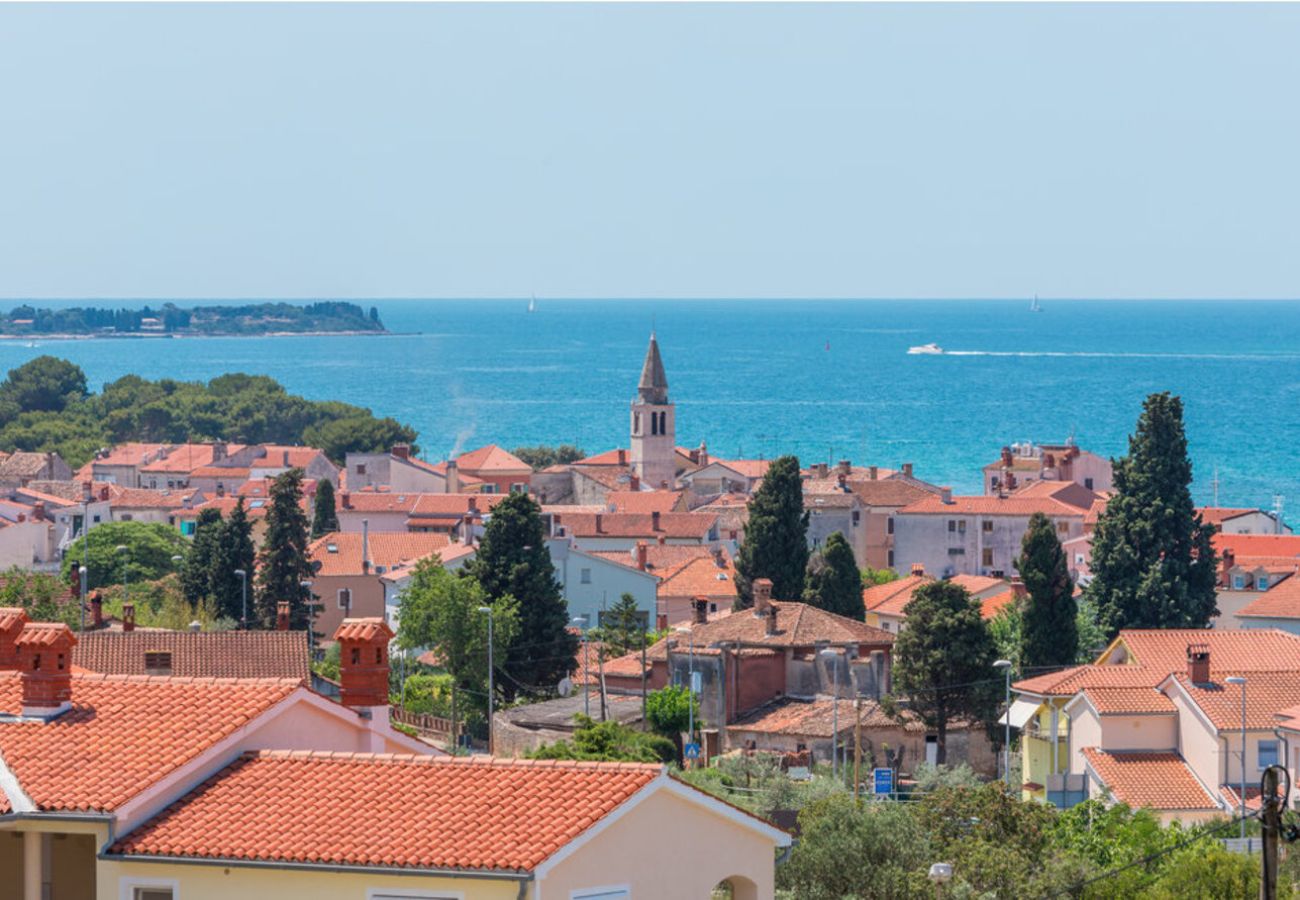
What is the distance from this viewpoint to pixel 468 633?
5209 cm

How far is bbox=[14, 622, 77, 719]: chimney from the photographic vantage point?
14.1 m

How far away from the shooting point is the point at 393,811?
1278 centimetres

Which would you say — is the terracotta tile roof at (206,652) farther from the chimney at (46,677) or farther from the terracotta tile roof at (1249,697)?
the chimney at (46,677)

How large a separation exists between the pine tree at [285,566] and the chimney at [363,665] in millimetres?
46292

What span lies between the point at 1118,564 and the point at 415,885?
45.6 m

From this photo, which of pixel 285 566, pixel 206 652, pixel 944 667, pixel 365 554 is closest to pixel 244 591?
pixel 285 566

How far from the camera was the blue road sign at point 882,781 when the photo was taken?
40062 mm

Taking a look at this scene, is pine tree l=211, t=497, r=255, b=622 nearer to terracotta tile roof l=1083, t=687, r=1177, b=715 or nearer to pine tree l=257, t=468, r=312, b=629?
pine tree l=257, t=468, r=312, b=629

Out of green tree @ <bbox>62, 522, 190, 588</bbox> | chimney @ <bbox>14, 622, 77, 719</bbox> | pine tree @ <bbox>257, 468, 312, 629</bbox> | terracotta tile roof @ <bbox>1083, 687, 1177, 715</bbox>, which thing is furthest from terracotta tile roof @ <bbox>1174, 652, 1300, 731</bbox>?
green tree @ <bbox>62, 522, 190, 588</bbox>

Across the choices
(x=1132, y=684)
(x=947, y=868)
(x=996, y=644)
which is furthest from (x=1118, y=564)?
(x=947, y=868)

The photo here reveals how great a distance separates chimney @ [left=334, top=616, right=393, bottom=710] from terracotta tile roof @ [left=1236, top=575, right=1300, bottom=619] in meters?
46.3

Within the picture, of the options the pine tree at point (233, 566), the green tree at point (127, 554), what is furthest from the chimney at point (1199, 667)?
the green tree at point (127, 554)

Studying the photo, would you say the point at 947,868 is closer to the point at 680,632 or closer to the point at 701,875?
the point at 701,875

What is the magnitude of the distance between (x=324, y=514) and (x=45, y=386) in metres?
84.1
